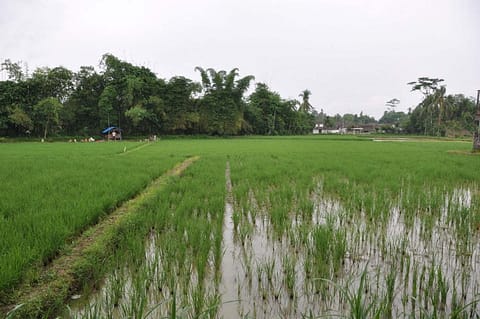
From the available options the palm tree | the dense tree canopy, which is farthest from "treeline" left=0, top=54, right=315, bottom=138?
the palm tree

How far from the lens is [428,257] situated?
275 cm

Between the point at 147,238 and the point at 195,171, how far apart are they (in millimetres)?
4818

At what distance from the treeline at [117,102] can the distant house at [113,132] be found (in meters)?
1.25

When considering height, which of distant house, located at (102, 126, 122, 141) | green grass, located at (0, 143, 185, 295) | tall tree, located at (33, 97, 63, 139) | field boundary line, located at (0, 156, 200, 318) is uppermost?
tall tree, located at (33, 97, 63, 139)

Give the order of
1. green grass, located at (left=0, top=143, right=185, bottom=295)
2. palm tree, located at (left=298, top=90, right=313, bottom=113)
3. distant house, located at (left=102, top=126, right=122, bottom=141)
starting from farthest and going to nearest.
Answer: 1. palm tree, located at (left=298, top=90, right=313, bottom=113)
2. distant house, located at (left=102, top=126, right=122, bottom=141)
3. green grass, located at (left=0, top=143, right=185, bottom=295)

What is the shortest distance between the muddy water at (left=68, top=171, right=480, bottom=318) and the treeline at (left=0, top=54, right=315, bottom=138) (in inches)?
1162

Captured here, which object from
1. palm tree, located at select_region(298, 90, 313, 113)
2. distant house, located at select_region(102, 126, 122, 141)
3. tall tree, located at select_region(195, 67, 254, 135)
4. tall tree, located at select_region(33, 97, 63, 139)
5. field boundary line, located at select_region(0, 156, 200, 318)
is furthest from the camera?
palm tree, located at select_region(298, 90, 313, 113)

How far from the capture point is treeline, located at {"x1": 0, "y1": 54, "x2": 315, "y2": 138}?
2903 cm

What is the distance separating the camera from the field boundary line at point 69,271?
1.93 m

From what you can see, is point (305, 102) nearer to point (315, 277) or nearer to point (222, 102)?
point (222, 102)

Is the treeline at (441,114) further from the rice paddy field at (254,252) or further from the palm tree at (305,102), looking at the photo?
the rice paddy field at (254,252)

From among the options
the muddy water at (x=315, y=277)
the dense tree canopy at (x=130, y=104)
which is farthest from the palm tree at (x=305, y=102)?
the muddy water at (x=315, y=277)

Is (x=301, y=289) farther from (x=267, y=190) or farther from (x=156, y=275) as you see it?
(x=267, y=190)

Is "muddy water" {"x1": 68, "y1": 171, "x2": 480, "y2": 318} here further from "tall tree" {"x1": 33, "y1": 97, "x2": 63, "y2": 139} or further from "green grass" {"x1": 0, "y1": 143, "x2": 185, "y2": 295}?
"tall tree" {"x1": 33, "y1": 97, "x2": 63, "y2": 139}
